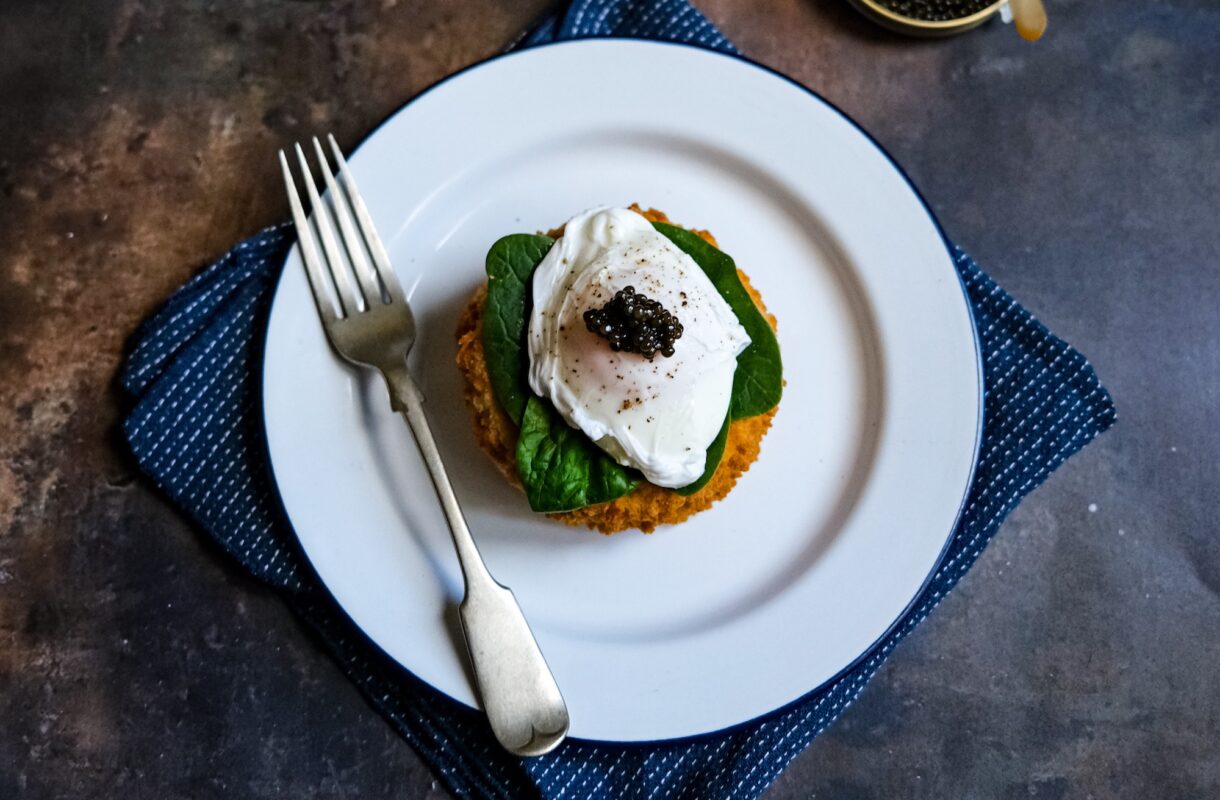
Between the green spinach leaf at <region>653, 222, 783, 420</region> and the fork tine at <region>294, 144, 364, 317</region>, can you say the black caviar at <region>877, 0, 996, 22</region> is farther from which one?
the fork tine at <region>294, 144, 364, 317</region>

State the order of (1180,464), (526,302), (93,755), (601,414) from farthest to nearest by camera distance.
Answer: (1180,464) → (93,755) → (526,302) → (601,414)

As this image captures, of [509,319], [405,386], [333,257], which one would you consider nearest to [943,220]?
[509,319]

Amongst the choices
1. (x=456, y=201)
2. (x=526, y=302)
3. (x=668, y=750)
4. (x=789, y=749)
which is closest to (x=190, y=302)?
(x=456, y=201)

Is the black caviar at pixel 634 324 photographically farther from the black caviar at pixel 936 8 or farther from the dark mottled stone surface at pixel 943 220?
the black caviar at pixel 936 8

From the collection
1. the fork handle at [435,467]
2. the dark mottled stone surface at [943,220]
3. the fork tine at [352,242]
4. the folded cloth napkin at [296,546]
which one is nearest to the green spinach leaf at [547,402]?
the fork handle at [435,467]

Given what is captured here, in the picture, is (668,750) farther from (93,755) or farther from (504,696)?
(93,755)

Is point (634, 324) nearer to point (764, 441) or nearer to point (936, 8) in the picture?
point (764, 441)
